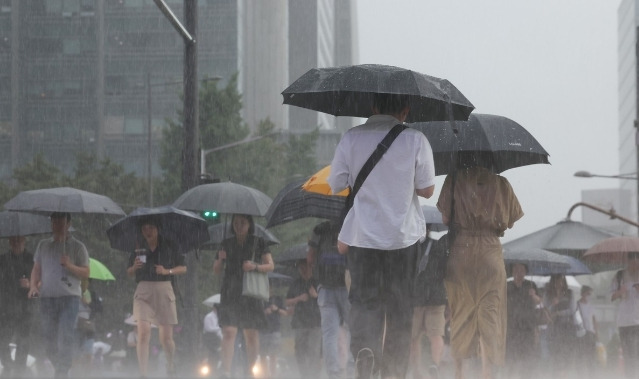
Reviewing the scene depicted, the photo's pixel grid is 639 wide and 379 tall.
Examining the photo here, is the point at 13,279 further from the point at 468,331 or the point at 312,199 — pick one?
the point at 468,331

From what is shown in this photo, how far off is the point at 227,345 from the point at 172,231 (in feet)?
5.10

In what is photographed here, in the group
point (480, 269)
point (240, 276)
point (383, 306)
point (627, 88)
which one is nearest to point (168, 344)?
point (240, 276)

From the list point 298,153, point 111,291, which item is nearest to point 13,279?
point 111,291

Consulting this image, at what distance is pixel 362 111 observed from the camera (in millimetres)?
8375

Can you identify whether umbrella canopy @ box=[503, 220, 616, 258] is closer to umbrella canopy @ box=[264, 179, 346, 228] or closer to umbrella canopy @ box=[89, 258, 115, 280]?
umbrella canopy @ box=[89, 258, 115, 280]

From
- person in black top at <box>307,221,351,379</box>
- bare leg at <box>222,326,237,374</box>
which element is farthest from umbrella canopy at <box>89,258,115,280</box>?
person in black top at <box>307,221,351,379</box>

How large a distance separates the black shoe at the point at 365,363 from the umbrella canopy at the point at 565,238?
13.2 m

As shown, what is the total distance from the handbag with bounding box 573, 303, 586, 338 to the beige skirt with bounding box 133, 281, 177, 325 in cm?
819

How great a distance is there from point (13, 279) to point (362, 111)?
6399mm

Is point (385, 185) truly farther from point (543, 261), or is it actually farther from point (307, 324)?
point (543, 261)

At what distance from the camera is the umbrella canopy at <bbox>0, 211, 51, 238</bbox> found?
1405 cm

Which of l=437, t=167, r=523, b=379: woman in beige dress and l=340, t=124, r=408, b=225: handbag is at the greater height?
l=340, t=124, r=408, b=225: handbag

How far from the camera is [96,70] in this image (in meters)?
99.1

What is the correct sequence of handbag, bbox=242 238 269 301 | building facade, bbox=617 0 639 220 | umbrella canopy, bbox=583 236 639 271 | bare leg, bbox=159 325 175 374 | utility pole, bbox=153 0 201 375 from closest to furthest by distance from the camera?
handbag, bbox=242 238 269 301, bare leg, bbox=159 325 175 374, utility pole, bbox=153 0 201 375, umbrella canopy, bbox=583 236 639 271, building facade, bbox=617 0 639 220
